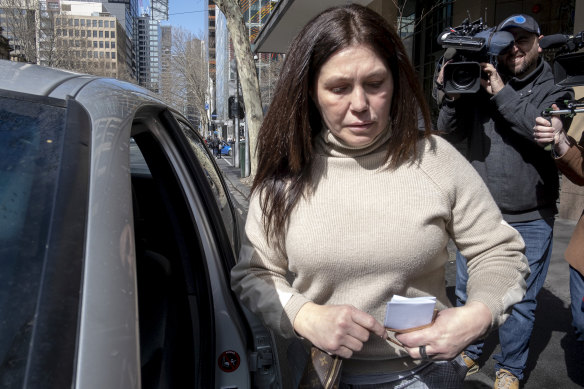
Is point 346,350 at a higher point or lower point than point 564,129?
lower

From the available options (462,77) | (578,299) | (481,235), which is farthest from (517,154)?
(481,235)

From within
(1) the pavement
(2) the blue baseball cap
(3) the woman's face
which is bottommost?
(1) the pavement

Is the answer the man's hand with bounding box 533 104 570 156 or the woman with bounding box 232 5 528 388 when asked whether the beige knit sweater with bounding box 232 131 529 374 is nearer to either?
the woman with bounding box 232 5 528 388

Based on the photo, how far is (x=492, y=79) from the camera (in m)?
2.77

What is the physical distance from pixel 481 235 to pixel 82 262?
1068 mm

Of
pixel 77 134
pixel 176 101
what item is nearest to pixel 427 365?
pixel 77 134

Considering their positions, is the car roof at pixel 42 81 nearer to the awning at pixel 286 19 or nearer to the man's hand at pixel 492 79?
the man's hand at pixel 492 79

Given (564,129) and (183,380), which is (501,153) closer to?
(564,129)

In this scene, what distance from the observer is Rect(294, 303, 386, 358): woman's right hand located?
1278 millimetres

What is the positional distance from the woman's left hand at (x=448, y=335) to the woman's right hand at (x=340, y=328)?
82mm

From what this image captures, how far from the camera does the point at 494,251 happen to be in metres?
1.47

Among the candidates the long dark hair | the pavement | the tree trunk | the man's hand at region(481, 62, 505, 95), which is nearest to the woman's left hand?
the long dark hair

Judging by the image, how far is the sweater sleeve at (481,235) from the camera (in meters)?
1.43

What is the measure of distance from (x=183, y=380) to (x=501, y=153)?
2.07 metres
